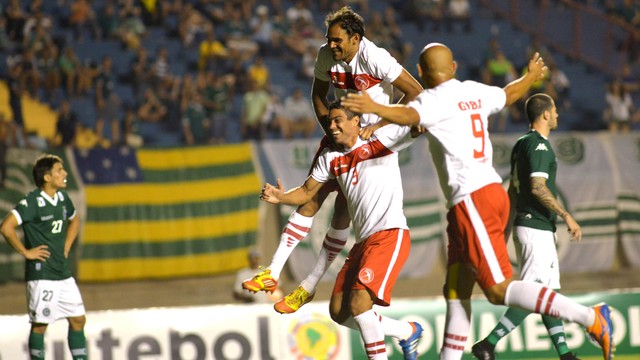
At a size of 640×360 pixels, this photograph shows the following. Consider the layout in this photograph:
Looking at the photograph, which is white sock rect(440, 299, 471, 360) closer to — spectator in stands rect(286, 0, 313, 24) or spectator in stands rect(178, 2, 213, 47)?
spectator in stands rect(178, 2, 213, 47)

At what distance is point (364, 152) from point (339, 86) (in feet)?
1.84

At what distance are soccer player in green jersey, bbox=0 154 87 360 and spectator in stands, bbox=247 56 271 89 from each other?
10.2 m

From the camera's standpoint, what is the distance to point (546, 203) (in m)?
7.70

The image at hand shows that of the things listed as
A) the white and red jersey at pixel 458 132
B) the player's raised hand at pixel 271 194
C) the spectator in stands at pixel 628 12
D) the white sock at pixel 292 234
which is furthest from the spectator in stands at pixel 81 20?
the white and red jersey at pixel 458 132

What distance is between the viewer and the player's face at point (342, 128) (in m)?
7.08

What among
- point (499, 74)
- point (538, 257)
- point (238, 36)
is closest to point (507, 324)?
point (538, 257)

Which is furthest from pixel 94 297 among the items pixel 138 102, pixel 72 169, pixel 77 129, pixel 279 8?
pixel 279 8

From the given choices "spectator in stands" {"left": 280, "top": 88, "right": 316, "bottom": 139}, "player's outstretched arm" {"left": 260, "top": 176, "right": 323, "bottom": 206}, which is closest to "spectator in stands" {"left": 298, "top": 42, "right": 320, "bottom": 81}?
"spectator in stands" {"left": 280, "top": 88, "right": 316, "bottom": 139}

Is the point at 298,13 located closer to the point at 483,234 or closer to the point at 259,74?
the point at 259,74

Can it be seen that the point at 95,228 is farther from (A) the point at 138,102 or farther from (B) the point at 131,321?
(B) the point at 131,321

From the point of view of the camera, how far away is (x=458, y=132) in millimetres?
6297

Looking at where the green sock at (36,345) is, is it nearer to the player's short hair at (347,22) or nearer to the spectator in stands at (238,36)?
the player's short hair at (347,22)

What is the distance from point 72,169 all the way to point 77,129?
2475 millimetres

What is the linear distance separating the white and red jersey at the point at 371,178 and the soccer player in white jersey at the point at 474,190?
812mm
